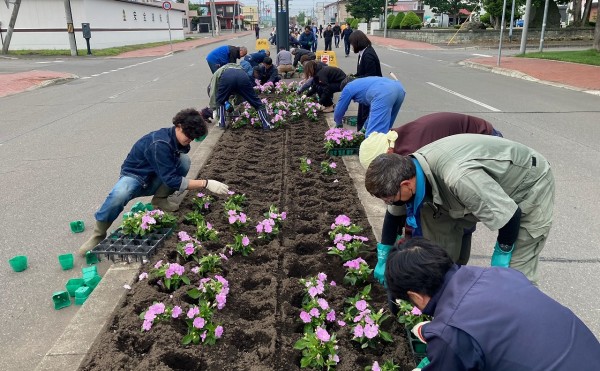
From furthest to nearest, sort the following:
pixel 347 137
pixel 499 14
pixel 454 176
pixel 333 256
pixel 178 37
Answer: pixel 178 37 < pixel 499 14 < pixel 347 137 < pixel 333 256 < pixel 454 176

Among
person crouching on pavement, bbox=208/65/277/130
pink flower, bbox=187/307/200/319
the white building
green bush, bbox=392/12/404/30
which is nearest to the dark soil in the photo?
pink flower, bbox=187/307/200/319

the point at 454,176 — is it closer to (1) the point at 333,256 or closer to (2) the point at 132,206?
(1) the point at 333,256

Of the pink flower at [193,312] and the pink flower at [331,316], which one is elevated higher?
the pink flower at [193,312]

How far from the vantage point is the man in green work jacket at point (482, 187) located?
7.63 ft

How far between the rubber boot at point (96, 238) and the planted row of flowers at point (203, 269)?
706 millimetres

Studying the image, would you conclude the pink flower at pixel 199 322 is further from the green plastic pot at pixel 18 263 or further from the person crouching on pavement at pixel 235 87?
the person crouching on pavement at pixel 235 87

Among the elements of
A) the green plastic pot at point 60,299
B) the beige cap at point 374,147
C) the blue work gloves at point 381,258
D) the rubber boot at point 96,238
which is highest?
the beige cap at point 374,147

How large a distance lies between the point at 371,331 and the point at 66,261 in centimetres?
260

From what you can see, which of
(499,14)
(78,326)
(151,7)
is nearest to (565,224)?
(78,326)

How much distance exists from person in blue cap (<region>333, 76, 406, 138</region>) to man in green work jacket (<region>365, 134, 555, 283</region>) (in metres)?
2.96

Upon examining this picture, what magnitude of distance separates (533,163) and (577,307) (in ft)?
4.16

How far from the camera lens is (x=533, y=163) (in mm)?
2600

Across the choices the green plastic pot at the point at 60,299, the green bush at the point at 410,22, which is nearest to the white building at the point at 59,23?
the green bush at the point at 410,22

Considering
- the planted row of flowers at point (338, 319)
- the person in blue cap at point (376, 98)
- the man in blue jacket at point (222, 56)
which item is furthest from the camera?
the man in blue jacket at point (222, 56)
